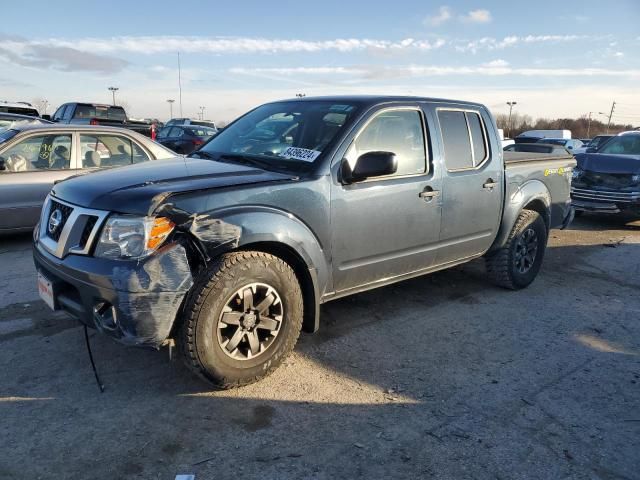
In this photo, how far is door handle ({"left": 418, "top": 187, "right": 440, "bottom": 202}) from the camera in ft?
13.1

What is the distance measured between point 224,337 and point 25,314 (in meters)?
2.17

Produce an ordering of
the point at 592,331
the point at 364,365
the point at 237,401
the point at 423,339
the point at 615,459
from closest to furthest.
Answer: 1. the point at 615,459
2. the point at 237,401
3. the point at 364,365
4. the point at 423,339
5. the point at 592,331

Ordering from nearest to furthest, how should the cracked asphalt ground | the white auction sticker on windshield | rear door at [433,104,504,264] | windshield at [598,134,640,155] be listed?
1. the cracked asphalt ground
2. the white auction sticker on windshield
3. rear door at [433,104,504,264]
4. windshield at [598,134,640,155]

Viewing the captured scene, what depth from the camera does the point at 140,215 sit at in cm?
274

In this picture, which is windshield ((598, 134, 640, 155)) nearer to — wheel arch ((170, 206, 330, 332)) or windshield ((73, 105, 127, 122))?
wheel arch ((170, 206, 330, 332))

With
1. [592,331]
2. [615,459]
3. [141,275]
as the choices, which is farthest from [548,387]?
[141,275]

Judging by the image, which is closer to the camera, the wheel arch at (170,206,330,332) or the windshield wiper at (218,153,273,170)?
the wheel arch at (170,206,330,332)

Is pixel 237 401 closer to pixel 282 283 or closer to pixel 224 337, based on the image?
pixel 224 337

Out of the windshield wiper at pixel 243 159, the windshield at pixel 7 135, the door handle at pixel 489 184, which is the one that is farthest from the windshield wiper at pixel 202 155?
the windshield at pixel 7 135

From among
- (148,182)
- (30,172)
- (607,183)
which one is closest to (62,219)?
(148,182)

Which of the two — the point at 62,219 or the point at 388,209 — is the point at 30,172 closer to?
the point at 62,219

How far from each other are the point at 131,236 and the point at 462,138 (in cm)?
302

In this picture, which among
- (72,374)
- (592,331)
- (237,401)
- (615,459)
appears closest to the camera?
(615,459)

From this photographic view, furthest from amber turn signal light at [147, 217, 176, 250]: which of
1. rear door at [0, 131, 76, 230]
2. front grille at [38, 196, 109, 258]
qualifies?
rear door at [0, 131, 76, 230]
